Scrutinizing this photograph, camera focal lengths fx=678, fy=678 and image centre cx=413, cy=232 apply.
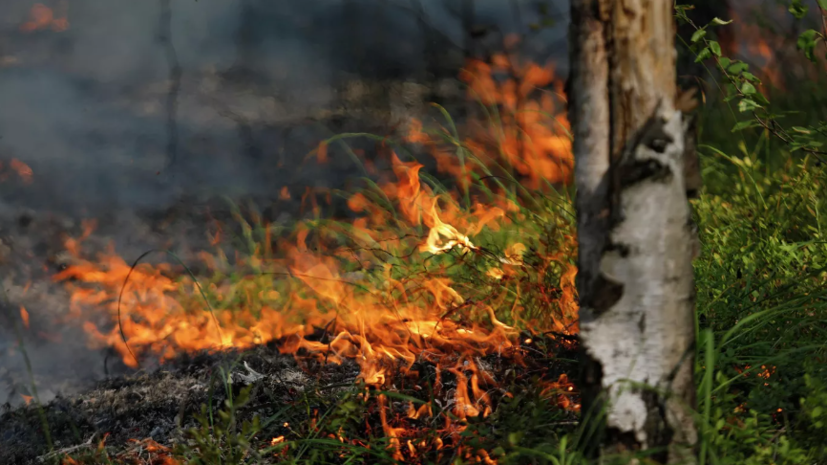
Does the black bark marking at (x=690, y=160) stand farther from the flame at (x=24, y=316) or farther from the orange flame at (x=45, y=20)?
the orange flame at (x=45, y=20)

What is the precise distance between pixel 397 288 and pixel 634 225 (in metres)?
1.53

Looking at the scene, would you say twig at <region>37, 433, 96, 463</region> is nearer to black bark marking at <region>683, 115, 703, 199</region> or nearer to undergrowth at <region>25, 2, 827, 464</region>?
undergrowth at <region>25, 2, 827, 464</region>

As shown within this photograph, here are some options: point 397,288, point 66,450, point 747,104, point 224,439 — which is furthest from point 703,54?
point 66,450

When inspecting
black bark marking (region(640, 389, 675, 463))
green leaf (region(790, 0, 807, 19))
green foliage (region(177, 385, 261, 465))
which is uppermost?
green leaf (region(790, 0, 807, 19))

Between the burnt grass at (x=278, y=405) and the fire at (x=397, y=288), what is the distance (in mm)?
42

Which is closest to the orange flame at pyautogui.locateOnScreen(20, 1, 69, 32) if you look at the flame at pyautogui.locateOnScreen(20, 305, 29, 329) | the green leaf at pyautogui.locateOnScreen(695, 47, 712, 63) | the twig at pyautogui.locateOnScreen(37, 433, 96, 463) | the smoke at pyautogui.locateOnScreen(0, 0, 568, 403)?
the smoke at pyautogui.locateOnScreen(0, 0, 568, 403)

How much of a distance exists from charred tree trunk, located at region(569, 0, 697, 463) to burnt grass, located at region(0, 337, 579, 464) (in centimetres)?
22

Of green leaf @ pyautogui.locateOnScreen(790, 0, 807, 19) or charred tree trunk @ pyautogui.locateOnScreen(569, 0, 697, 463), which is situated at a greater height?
green leaf @ pyautogui.locateOnScreen(790, 0, 807, 19)

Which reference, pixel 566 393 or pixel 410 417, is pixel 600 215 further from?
pixel 410 417

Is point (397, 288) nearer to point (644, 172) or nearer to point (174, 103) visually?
point (644, 172)

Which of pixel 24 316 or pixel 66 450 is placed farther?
pixel 24 316

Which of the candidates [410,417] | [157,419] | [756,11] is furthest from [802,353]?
[756,11]

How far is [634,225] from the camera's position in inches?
53.3

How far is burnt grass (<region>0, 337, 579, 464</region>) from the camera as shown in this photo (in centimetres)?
176
